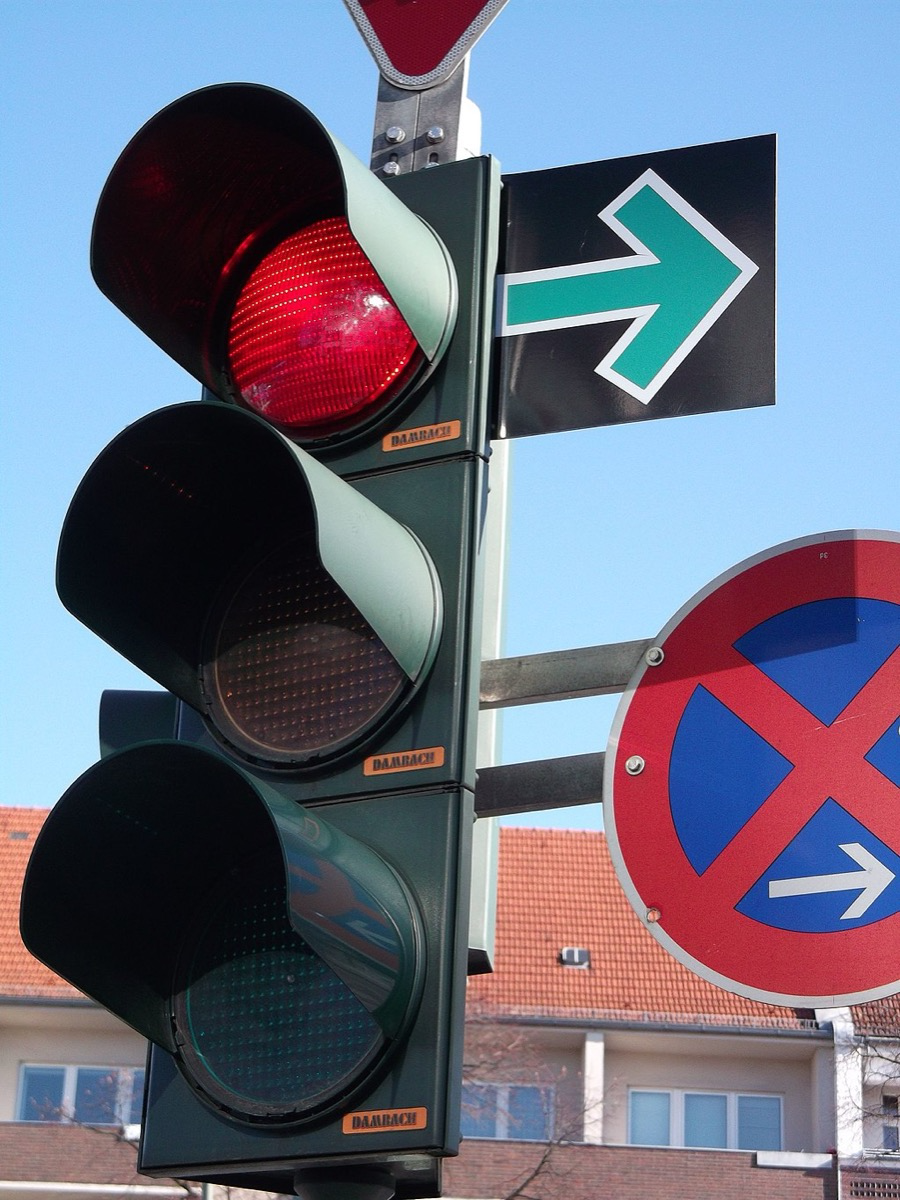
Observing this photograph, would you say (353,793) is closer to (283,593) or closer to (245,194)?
(283,593)

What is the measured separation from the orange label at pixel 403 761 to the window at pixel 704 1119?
2675 cm

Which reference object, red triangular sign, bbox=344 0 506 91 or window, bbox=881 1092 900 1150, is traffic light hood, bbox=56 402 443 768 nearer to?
red triangular sign, bbox=344 0 506 91

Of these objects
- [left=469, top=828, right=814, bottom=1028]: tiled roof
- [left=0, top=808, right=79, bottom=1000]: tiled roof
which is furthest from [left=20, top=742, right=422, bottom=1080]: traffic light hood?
[left=469, top=828, right=814, bottom=1028]: tiled roof

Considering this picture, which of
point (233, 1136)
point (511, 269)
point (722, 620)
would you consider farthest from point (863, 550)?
point (233, 1136)

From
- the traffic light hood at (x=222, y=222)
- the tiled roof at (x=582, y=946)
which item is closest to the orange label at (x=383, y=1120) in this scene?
the traffic light hood at (x=222, y=222)

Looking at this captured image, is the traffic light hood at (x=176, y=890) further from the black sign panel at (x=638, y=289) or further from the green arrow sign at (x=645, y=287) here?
the green arrow sign at (x=645, y=287)

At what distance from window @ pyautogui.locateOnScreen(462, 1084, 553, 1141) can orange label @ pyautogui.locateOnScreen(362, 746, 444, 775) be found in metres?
24.2

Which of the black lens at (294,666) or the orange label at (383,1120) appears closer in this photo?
the orange label at (383,1120)

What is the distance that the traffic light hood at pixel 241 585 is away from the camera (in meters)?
2.49

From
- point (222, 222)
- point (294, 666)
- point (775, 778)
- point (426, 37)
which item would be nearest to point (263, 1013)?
point (294, 666)

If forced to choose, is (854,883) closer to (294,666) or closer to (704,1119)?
(294,666)

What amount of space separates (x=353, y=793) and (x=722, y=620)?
704 millimetres

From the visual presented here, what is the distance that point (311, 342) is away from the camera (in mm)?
2832

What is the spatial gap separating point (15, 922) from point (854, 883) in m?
28.9
